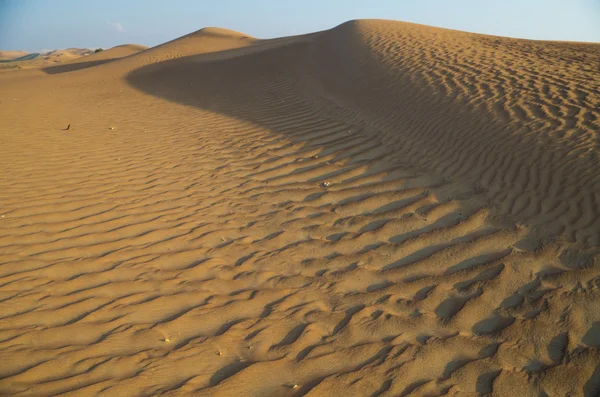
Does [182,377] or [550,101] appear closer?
[182,377]

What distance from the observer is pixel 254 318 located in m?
2.76

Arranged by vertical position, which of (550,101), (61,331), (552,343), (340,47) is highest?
(340,47)

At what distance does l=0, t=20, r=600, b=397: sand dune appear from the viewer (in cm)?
234

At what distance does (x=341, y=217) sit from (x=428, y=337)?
1766 millimetres

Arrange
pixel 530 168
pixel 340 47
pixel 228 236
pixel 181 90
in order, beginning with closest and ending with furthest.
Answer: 1. pixel 228 236
2. pixel 530 168
3. pixel 181 90
4. pixel 340 47

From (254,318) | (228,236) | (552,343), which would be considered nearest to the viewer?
(552,343)

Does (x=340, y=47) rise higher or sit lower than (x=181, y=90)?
higher

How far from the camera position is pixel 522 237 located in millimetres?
3551

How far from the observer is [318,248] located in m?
3.63

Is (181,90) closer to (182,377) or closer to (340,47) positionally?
(340,47)

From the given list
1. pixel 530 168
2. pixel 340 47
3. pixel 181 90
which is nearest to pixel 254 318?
pixel 530 168

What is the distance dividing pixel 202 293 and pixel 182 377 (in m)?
0.81

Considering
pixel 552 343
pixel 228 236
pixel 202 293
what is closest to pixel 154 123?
pixel 228 236

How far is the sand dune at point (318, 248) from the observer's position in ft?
7.68
